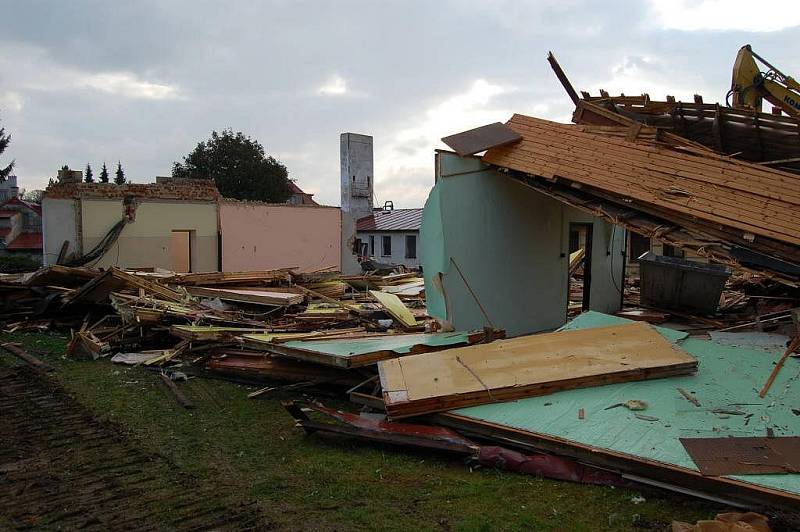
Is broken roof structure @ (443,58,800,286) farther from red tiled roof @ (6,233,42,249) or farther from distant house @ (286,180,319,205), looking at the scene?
distant house @ (286,180,319,205)

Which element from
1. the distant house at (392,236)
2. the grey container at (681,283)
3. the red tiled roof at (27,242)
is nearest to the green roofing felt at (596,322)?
the grey container at (681,283)

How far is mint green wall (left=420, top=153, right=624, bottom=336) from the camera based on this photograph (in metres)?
9.12

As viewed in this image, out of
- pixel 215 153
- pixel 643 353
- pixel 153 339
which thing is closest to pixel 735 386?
pixel 643 353

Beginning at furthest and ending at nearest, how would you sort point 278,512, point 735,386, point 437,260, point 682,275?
1. point 682,275
2. point 437,260
3. point 735,386
4. point 278,512

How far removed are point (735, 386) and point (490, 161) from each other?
15.6ft

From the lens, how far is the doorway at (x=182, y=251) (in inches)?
882

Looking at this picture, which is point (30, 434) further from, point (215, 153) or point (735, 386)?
point (215, 153)

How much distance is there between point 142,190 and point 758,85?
735 inches

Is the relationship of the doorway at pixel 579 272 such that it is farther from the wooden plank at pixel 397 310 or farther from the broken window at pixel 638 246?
the broken window at pixel 638 246

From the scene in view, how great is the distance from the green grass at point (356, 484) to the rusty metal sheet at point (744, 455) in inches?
12.6

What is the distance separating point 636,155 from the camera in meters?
8.07

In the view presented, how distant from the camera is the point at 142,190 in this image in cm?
2048

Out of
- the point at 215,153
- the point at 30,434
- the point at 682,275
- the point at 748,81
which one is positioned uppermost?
the point at 215,153

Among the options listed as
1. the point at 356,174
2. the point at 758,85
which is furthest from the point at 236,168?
the point at 758,85
